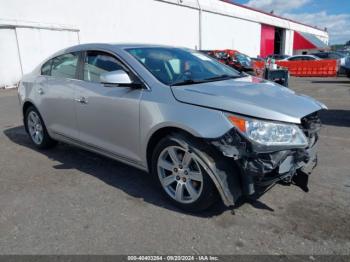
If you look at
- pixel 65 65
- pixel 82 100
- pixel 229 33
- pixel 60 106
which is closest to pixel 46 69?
pixel 65 65

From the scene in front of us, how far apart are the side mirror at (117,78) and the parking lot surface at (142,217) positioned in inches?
49.3

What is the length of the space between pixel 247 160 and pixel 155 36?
76.1ft

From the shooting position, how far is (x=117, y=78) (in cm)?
350

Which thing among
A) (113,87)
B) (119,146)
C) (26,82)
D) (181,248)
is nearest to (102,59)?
(113,87)

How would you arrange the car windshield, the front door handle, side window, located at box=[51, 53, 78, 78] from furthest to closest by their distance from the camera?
side window, located at box=[51, 53, 78, 78] < the front door handle < the car windshield

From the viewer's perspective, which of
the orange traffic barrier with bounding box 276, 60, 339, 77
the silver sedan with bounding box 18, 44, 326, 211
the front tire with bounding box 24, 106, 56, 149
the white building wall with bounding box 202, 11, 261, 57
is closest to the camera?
the silver sedan with bounding box 18, 44, 326, 211

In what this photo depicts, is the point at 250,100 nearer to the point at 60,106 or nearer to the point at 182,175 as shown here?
the point at 182,175

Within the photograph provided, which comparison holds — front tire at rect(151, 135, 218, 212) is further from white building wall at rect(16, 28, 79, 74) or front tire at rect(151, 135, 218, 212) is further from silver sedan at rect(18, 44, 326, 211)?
white building wall at rect(16, 28, 79, 74)

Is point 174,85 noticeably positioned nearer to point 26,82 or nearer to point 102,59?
point 102,59

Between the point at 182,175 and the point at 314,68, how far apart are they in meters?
21.1

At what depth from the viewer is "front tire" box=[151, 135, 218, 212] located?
3.12 m

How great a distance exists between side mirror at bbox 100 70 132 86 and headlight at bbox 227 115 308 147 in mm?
1216

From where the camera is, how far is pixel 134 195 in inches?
149

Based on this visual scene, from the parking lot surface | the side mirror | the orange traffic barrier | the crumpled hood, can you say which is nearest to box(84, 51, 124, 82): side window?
the side mirror
